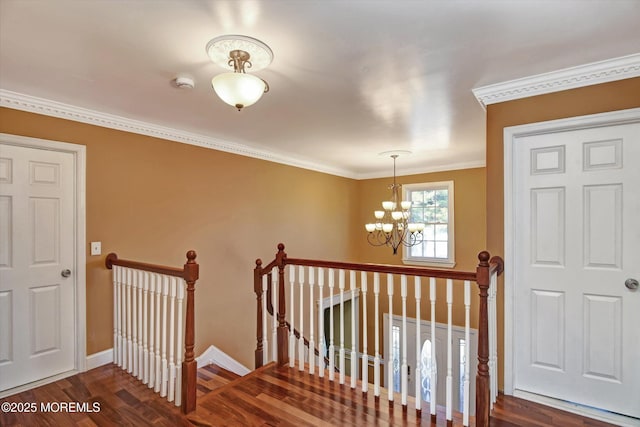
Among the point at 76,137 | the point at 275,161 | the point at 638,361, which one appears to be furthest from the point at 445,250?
the point at 76,137

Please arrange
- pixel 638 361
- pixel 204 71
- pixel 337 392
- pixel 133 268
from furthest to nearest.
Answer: pixel 133 268 < pixel 337 392 < pixel 204 71 < pixel 638 361

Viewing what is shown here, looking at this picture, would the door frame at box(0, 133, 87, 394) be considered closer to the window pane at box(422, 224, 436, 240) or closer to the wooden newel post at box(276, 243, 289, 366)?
the wooden newel post at box(276, 243, 289, 366)

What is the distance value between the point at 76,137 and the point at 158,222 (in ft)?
3.38

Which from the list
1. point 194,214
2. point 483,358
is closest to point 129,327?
point 194,214

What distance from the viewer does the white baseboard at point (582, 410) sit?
2.06m

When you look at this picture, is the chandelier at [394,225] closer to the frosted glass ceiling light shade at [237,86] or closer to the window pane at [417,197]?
the window pane at [417,197]

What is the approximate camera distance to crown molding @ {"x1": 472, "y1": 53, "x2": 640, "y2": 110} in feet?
6.70

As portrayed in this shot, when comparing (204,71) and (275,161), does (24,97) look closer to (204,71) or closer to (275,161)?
(204,71)

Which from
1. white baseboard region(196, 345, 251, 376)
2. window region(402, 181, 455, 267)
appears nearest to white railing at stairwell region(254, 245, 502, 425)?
white baseboard region(196, 345, 251, 376)

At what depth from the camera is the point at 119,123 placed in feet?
10.2

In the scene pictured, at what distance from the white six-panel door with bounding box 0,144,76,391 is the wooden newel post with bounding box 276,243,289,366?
69.1 inches

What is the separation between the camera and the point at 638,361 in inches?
81.4

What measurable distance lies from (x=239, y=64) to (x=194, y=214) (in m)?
2.17

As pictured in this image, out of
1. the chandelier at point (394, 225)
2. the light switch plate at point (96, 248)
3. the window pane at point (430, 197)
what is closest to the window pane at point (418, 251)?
the chandelier at point (394, 225)
